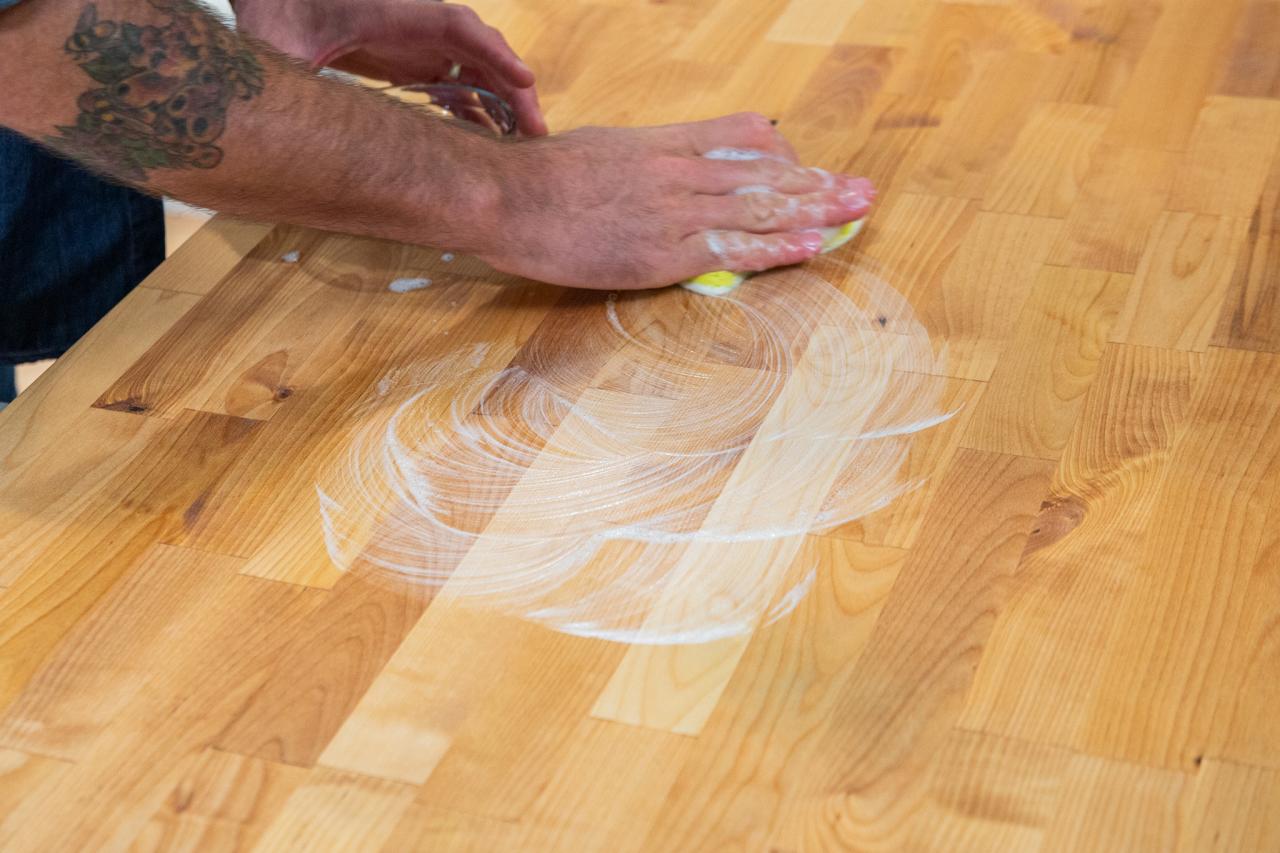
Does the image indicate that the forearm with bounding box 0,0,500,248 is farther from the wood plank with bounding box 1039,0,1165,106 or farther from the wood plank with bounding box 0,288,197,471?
the wood plank with bounding box 1039,0,1165,106

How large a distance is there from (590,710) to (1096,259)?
1.81ft

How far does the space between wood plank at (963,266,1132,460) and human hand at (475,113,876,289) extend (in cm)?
18

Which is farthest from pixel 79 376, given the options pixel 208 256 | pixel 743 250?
pixel 743 250

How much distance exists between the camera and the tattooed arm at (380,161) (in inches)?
33.5

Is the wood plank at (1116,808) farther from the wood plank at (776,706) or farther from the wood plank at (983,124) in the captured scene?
the wood plank at (983,124)

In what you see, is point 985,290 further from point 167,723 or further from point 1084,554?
point 167,723

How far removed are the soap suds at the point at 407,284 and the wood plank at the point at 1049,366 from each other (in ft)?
1.47

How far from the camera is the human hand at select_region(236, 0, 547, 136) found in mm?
1194

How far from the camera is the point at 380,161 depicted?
0.96 meters

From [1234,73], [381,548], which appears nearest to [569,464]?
[381,548]

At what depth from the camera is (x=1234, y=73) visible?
1239 mm

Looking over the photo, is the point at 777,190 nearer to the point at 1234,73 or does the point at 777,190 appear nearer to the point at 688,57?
the point at 688,57


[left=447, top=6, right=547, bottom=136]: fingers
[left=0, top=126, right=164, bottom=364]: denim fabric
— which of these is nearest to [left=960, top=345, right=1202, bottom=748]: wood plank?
[left=447, top=6, right=547, bottom=136]: fingers

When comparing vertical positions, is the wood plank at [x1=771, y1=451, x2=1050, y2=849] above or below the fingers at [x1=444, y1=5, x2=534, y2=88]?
below
